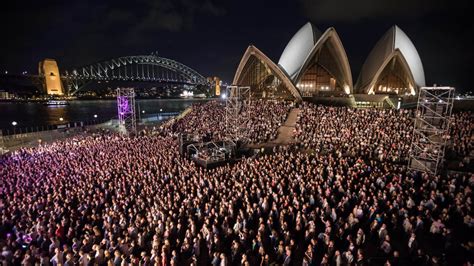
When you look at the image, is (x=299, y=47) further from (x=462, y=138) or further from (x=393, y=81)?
(x=462, y=138)

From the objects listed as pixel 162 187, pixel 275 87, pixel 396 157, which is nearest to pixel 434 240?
pixel 396 157

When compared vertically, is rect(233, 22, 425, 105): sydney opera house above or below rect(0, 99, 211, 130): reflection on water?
above

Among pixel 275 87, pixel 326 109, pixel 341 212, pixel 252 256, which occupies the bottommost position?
pixel 252 256

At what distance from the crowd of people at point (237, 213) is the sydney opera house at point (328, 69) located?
19520 mm

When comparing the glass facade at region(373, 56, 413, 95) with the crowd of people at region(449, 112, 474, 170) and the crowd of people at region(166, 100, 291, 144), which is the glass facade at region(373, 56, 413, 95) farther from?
the crowd of people at region(449, 112, 474, 170)

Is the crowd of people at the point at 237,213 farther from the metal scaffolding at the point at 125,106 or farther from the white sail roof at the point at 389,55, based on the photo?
the white sail roof at the point at 389,55

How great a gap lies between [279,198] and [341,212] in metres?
2.10

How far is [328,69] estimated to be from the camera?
3475 centimetres

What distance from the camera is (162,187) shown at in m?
10.9

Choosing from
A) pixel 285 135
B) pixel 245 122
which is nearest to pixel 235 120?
pixel 245 122

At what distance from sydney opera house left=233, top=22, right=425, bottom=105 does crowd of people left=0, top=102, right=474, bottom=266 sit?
64.0 ft

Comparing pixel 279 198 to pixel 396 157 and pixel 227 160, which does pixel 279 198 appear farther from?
pixel 396 157

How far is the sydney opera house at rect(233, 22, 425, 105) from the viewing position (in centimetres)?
3141

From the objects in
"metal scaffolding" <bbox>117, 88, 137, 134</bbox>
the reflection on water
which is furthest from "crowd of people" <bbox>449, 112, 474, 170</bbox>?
the reflection on water
